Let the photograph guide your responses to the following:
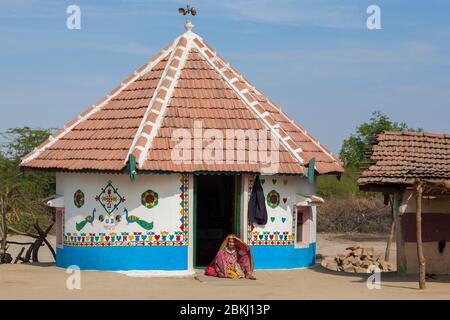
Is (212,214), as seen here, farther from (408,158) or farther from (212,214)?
(408,158)

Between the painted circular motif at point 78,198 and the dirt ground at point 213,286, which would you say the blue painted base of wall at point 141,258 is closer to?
the dirt ground at point 213,286

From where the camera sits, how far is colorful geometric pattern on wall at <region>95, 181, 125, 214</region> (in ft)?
59.5

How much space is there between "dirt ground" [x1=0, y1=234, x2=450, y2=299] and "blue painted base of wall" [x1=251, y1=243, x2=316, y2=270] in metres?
0.24

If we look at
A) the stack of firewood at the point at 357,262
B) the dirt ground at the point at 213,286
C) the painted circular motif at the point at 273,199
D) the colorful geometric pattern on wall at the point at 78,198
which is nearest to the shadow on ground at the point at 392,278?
the dirt ground at the point at 213,286

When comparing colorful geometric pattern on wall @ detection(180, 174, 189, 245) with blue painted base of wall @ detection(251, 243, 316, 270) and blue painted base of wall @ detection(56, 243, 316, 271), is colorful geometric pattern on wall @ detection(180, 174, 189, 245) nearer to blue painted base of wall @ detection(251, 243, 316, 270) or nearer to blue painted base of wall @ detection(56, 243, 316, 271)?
blue painted base of wall @ detection(56, 243, 316, 271)

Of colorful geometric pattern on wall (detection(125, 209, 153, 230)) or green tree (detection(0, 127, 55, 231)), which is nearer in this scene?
colorful geometric pattern on wall (detection(125, 209, 153, 230))

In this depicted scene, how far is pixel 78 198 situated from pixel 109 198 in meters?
0.83

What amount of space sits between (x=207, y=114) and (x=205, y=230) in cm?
357

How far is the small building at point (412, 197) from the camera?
699 inches

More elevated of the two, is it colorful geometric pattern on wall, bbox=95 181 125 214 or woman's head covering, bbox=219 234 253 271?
colorful geometric pattern on wall, bbox=95 181 125 214

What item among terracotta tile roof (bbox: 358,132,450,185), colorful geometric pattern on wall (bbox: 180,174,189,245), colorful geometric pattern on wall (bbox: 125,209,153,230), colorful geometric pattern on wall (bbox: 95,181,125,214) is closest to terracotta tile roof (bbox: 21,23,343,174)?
colorful geometric pattern on wall (bbox: 180,174,189,245)

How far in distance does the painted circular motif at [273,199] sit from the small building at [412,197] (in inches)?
69.2
